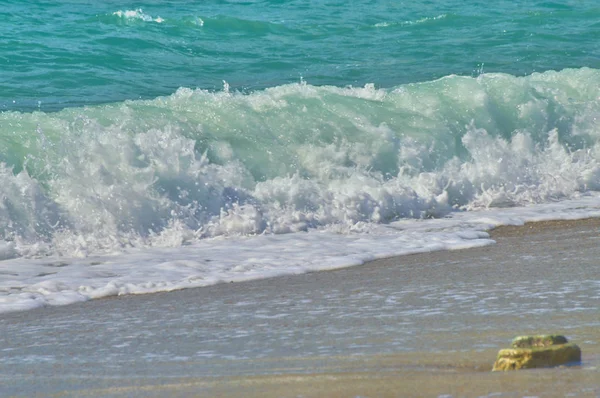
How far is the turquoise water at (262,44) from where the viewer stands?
10820 millimetres

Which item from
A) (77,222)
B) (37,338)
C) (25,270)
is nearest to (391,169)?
(77,222)

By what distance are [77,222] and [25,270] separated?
2.91 feet

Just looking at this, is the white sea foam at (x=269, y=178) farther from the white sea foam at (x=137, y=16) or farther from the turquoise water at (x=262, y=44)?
the white sea foam at (x=137, y=16)

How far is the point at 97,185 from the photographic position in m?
6.60

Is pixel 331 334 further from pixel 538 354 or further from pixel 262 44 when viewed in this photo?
pixel 262 44

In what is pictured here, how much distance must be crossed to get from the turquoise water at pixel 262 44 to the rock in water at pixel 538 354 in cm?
690

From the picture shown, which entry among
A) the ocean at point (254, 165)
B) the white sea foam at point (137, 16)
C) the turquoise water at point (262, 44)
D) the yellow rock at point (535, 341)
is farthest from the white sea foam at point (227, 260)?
the white sea foam at point (137, 16)

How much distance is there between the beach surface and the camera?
298 centimetres

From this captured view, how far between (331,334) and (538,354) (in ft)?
3.17

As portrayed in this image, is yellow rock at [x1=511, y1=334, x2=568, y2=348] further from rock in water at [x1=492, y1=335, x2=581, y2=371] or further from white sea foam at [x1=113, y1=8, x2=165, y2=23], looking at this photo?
white sea foam at [x1=113, y1=8, x2=165, y2=23]

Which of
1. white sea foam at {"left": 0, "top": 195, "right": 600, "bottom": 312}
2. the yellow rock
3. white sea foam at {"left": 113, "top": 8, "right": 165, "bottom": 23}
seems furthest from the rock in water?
white sea foam at {"left": 113, "top": 8, "right": 165, "bottom": 23}

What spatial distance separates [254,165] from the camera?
742cm

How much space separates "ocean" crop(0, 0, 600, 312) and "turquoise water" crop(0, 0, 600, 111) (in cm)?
7

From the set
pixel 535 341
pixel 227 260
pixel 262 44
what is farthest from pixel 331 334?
pixel 262 44
